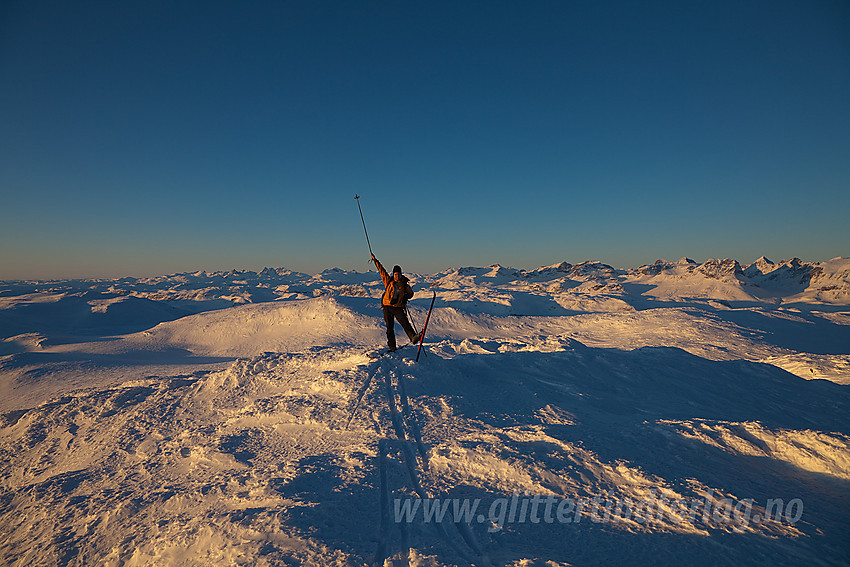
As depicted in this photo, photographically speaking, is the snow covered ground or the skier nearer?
the snow covered ground

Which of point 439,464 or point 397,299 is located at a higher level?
point 397,299

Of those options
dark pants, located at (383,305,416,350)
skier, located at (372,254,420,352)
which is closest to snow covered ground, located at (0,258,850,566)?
dark pants, located at (383,305,416,350)

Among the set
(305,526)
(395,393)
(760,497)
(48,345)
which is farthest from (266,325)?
(760,497)

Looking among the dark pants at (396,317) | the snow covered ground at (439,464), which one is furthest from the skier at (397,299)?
the snow covered ground at (439,464)

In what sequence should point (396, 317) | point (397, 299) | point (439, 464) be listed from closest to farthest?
point (439, 464) → point (397, 299) → point (396, 317)

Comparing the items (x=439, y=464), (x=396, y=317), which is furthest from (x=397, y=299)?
(x=439, y=464)

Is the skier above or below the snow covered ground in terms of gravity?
above

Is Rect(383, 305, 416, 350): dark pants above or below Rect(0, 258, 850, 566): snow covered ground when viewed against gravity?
above

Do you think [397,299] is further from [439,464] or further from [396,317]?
[439,464]

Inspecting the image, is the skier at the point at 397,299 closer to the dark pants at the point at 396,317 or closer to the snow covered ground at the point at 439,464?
the dark pants at the point at 396,317

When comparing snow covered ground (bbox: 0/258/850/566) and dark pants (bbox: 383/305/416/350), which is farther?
dark pants (bbox: 383/305/416/350)

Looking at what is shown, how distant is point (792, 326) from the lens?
35.5m

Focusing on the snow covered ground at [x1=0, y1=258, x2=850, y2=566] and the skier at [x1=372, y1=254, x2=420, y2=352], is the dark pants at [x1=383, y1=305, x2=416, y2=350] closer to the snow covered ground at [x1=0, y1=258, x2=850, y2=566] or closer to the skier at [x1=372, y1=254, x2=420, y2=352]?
the skier at [x1=372, y1=254, x2=420, y2=352]

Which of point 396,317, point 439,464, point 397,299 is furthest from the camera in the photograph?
point 396,317
